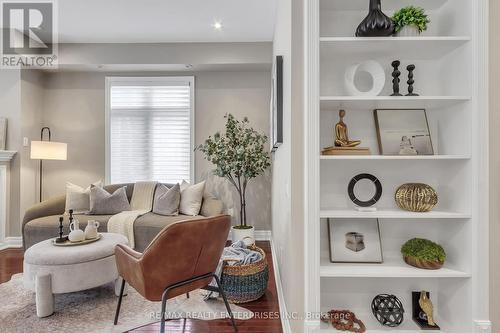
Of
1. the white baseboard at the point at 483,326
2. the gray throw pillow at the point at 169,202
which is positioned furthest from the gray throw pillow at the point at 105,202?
the white baseboard at the point at 483,326

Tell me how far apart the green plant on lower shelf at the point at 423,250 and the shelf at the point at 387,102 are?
0.85 meters

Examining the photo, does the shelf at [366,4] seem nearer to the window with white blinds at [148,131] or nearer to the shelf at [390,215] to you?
the shelf at [390,215]

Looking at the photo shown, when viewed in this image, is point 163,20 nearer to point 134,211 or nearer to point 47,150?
point 47,150

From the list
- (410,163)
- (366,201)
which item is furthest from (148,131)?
(410,163)

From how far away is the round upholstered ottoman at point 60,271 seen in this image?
2.17 m

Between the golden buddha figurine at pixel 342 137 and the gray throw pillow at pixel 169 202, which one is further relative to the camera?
the gray throw pillow at pixel 169 202

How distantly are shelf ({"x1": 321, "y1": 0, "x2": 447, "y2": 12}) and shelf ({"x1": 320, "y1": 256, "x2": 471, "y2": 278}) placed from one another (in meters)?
1.63

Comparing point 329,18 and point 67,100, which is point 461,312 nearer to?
point 329,18

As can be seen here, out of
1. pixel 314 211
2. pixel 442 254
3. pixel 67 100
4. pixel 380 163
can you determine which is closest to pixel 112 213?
pixel 67 100

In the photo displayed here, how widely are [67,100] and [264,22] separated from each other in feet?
10.7

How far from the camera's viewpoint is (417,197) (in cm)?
171

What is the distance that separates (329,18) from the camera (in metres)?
1.84

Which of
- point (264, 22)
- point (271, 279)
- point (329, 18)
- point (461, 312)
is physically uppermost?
point (264, 22)

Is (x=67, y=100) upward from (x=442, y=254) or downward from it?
upward
